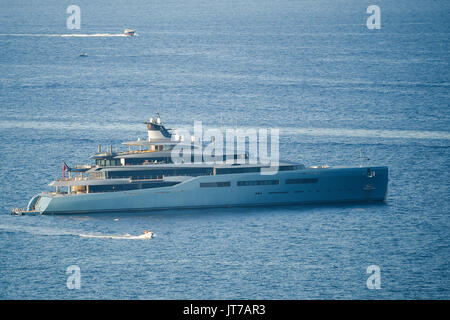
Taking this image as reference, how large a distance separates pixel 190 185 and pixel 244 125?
3290 cm

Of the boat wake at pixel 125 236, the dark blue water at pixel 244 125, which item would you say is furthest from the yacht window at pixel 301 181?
the boat wake at pixel 125 236

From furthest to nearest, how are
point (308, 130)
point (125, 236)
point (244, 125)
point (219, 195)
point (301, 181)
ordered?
point (244, 125), point (308, 130), point (301, 181), point (219, 195), point (125, 236)

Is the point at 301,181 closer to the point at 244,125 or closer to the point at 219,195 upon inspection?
the point at 219,195

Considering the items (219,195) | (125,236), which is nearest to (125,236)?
(125,236)

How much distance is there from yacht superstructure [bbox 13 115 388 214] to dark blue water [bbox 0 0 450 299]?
3.90 ft

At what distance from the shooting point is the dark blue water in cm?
6450

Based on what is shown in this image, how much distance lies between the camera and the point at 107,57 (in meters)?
174

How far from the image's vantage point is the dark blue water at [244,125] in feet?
212

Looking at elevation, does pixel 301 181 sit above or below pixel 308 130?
below

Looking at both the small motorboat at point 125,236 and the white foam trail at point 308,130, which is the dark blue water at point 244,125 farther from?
the small motorboat at point 125,236

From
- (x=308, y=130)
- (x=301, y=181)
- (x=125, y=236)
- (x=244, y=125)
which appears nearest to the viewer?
(x=125, y=236)

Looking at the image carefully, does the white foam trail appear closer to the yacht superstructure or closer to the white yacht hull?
the yacht superstructure

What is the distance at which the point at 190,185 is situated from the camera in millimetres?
82188

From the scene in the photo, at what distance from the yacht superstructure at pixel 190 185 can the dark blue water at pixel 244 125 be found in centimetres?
119
